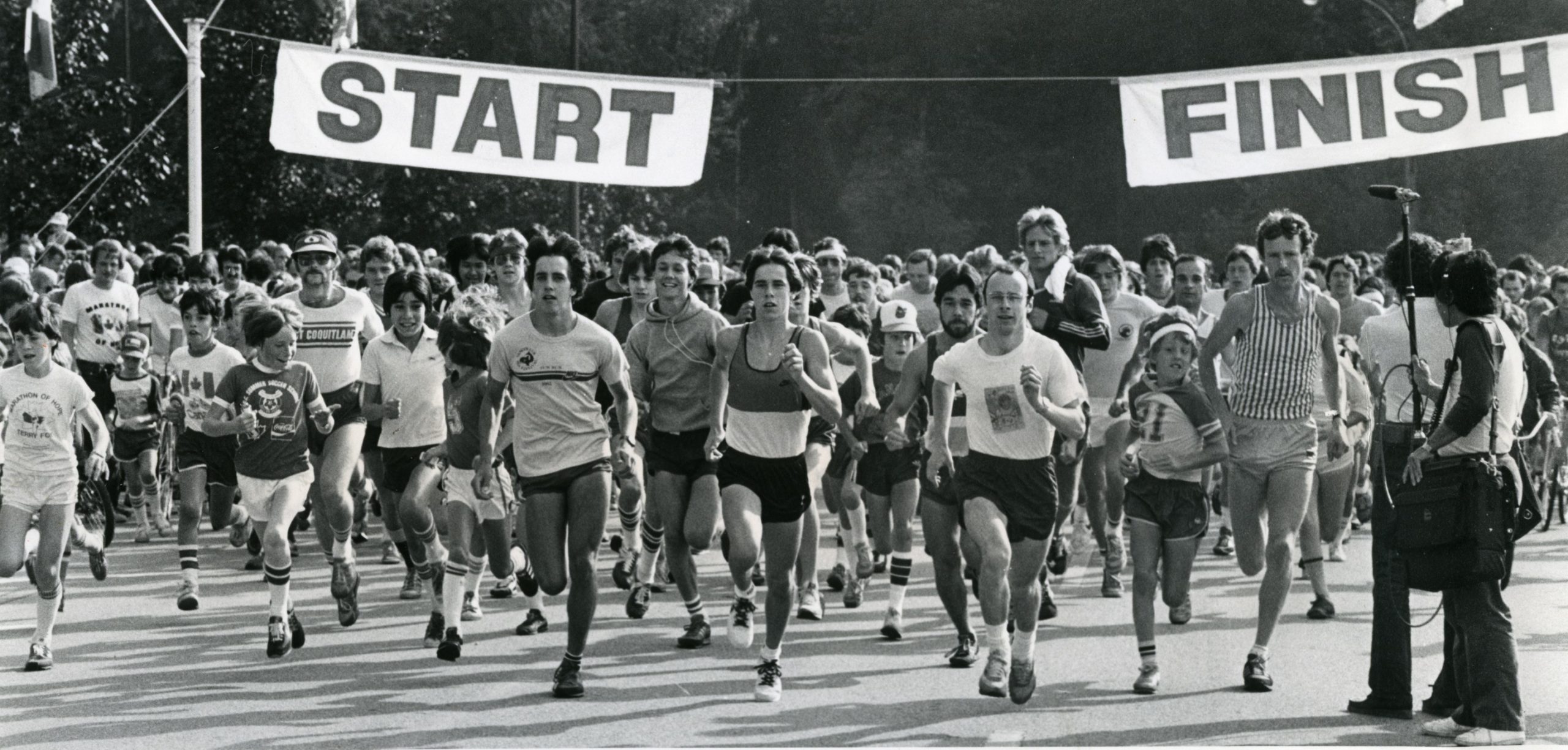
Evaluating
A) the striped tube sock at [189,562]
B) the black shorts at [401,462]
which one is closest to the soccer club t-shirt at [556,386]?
the black shorts at [401,462]

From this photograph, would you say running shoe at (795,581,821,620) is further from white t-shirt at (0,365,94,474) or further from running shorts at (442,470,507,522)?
white t-shirt at (0,365,94,474)

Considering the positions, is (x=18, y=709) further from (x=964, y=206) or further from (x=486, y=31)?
(x=964, y=206)

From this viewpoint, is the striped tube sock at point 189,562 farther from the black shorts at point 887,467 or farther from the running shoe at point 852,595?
the black shorts at point 887,467

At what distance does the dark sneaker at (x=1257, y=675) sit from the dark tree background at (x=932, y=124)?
25457mm

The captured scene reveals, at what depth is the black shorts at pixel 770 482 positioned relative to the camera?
8172 millimetres

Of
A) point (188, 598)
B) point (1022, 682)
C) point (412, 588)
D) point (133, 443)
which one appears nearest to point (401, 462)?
point (412, 588)

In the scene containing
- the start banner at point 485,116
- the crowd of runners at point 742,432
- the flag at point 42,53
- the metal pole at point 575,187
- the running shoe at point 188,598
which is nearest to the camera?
the crowd of runners at point 742,432

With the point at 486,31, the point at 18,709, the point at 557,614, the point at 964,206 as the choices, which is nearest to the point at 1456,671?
the point at 557,614

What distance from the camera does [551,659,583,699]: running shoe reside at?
7.90 m

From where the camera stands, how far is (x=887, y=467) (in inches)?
399

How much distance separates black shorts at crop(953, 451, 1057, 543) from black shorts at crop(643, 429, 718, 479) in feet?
5.30

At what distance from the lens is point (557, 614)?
10281mm

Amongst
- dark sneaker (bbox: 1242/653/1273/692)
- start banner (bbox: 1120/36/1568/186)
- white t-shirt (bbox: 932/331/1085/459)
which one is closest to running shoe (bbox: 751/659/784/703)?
white t-shirt (bbox: 932/331/1085/459)

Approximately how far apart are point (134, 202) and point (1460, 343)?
22952 mm
